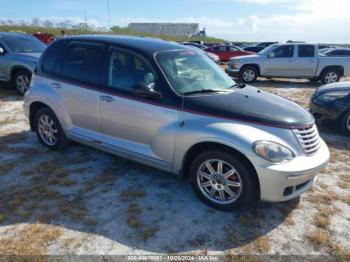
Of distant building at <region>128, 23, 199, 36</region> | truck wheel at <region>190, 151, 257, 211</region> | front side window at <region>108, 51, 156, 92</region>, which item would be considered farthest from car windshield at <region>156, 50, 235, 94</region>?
distant building at <region>128, 23, 199, 36</region>

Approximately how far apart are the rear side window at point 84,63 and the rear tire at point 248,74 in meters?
10.1

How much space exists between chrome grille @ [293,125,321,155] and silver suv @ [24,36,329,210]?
13 millimetres

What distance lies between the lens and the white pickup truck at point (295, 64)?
13.3 meters

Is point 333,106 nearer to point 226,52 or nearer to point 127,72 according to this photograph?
point 127,72

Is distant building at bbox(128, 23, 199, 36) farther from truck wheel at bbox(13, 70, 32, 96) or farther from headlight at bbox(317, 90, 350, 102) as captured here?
headlight at bbox(317, 90, 350, 102)

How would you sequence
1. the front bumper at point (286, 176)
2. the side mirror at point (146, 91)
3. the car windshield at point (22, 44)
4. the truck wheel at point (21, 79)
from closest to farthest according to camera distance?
the front bumper at point (286, 176) < the side mirror at point (146, 91) < the truck wheel at point (21, 79) < the car windshield at point (22, 44)

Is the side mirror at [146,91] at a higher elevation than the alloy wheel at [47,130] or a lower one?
higher

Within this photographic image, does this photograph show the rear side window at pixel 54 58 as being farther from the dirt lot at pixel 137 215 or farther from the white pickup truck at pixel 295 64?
the white pickup truck at pixel 295 64

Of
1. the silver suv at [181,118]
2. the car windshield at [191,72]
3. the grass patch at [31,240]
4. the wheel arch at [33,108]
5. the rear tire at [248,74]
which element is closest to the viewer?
the grass patch at [31,240]

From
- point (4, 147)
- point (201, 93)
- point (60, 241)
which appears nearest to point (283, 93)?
point (201, 93)

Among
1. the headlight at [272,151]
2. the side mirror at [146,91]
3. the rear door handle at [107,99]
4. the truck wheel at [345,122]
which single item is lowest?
the truck wheel at [345,122]

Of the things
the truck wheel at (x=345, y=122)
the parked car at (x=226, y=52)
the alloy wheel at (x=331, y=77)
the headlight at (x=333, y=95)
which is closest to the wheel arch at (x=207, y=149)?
the truck wheel at (x=345, y=122)

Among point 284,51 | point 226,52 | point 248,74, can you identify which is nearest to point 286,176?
point 248,74

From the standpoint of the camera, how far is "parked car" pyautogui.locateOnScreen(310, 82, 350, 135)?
21.8ft
